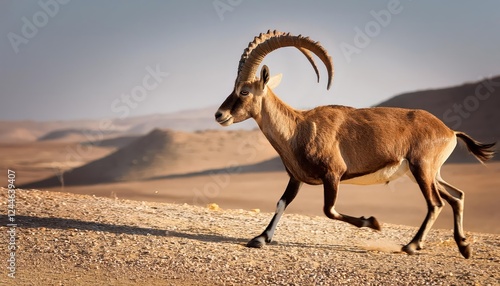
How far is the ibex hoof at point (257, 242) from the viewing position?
11.0 m

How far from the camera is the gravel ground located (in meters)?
9.49

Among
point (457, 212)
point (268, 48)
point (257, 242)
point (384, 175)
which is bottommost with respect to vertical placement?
point (257, 242)

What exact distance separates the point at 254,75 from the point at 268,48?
0.49 meters

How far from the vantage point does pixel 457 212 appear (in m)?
11.3

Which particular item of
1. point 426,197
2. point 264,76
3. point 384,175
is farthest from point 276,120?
point 426,197

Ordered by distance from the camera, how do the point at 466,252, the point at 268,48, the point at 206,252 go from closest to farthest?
the point at 206,252 → the point at 268,48 → the point at 466,252

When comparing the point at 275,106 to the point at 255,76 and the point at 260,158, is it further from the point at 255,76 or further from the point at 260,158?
the point at 260,158

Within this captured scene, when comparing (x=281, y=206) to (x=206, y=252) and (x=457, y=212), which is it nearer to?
(x=206, y=252)

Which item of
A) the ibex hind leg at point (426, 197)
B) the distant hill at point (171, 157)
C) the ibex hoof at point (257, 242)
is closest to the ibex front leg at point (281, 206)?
the ibex hoof at point (257, 242)

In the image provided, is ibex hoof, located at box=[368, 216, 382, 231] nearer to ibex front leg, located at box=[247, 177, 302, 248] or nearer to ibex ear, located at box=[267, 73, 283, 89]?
ibex front leg, located at box=[247, 177, 302, 248]

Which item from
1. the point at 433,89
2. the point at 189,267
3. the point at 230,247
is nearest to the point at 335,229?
the point at 230,247

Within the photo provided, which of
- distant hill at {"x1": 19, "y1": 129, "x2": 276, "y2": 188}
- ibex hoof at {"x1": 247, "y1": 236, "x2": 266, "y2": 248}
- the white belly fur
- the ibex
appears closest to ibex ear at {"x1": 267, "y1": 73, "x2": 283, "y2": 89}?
the ibex

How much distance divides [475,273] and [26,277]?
21.0 ft

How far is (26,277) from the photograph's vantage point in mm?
9469
